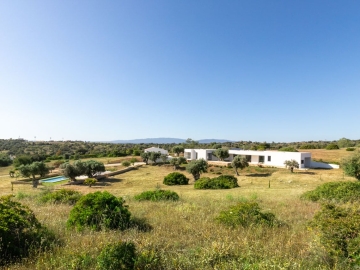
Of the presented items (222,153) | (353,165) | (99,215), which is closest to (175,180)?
(353,165)

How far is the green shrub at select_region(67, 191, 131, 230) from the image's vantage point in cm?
479

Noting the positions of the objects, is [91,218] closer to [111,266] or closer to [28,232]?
[28,232]

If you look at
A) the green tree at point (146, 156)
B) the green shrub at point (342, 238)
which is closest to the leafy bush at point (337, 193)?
the green shrub at point (342, 238)

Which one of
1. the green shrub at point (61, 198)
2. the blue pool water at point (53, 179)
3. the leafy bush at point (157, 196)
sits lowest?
the blue pool water at point (53, 179)

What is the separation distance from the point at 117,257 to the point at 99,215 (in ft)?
7.51

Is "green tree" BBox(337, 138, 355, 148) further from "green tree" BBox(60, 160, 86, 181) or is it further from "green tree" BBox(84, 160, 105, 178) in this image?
"green tree" BBox(60, 160, 86, 181)

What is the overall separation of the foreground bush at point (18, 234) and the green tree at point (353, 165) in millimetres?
24886

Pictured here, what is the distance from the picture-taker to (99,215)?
196 inches

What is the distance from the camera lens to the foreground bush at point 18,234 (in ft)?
11.1

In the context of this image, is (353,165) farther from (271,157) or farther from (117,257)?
(117,257)

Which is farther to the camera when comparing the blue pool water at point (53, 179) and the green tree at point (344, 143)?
the green tree at point (344, 143)

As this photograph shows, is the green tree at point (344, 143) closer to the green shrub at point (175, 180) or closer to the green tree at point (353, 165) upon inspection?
the green tree at point (353, 165)

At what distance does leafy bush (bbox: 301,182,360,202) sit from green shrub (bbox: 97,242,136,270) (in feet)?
32.0

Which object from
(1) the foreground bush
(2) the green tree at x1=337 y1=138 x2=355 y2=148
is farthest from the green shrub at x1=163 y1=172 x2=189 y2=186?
(2) the green tree at x1=337 y1=138 x2=355 y2=148
